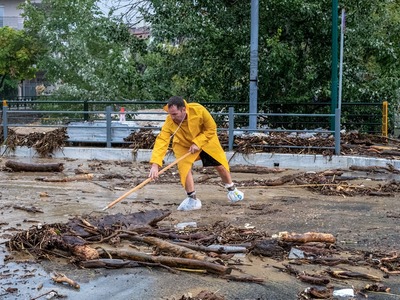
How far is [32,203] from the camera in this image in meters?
9.91

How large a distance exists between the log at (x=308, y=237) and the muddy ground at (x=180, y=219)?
0.17m

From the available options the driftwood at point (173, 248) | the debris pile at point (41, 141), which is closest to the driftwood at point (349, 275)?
the driftwood at point (173, 248)

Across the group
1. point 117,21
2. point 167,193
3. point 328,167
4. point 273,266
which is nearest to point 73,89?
point 117,21

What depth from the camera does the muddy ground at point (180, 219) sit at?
5.76 metres

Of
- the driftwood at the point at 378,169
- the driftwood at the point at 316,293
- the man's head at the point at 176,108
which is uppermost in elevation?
the man's head at the point at 176,108

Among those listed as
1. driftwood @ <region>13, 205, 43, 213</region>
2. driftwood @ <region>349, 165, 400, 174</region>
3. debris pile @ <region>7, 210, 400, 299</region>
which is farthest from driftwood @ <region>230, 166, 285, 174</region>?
debris pile @ <region>7, 210, 400, 299</region>

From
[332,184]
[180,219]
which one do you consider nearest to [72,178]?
[180,219]

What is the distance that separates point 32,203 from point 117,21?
1148 centimetres

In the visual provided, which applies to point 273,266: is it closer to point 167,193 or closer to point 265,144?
point 167,193

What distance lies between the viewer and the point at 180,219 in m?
8.70

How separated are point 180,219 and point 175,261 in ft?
7.91

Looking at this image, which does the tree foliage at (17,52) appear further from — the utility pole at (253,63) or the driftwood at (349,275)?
the driftwood at (349,275)

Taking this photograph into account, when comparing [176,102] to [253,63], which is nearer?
[176,102]

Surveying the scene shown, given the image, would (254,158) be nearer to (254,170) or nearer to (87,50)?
(254,170)
